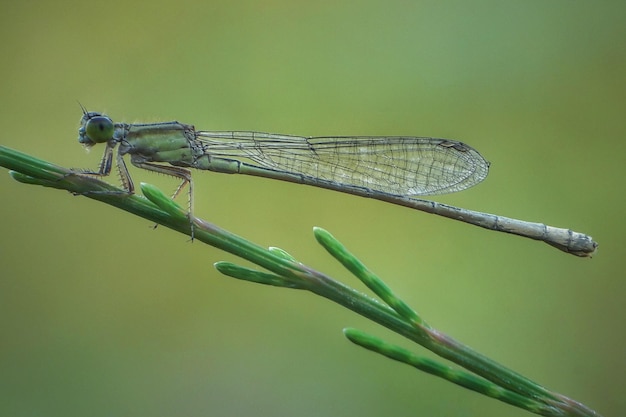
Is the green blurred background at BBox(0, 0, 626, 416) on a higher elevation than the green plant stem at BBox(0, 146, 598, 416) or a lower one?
higher

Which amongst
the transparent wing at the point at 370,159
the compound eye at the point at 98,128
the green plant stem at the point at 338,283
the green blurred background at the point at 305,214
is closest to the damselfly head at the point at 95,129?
the compound eye at the point at 98,128

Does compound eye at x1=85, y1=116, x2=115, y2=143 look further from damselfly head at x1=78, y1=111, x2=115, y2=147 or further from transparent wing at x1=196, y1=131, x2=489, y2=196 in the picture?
transparent wing at x1=196, y1=131, x2=489, y2=196

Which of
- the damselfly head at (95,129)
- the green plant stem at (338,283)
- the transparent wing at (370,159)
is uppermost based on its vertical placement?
the transparent wing at (370,159)

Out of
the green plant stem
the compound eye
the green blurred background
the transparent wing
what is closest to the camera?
the green plant stem

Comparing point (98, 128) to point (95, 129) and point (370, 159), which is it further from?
point (370, 159)

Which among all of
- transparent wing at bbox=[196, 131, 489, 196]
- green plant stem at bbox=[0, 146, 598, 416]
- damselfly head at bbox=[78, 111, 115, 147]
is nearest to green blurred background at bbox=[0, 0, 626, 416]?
transparent wing at bbox=[196, 131, 489, 196]

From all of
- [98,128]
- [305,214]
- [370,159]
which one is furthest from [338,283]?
[305,214]

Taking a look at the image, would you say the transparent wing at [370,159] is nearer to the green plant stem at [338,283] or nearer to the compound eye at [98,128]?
the compound eye at [98,128]
